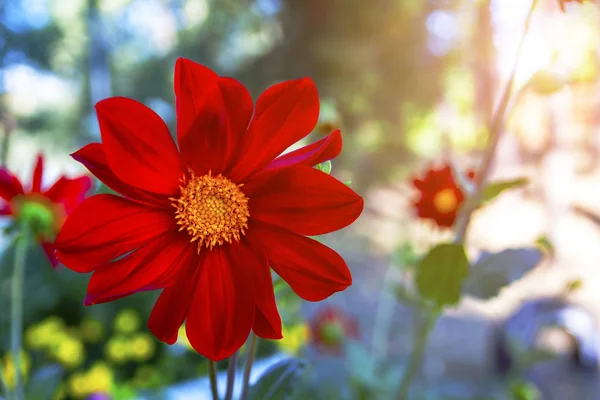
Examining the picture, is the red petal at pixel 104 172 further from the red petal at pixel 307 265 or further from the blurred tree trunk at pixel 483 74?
the blurred tree trunk at pixel 483 74

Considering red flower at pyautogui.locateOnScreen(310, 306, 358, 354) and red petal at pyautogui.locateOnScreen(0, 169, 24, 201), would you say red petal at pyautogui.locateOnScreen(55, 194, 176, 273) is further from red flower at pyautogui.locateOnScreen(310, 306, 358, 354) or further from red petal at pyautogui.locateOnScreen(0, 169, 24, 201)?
red flower at pyautogui.locateOnScreen(310, 306, 358, 354)

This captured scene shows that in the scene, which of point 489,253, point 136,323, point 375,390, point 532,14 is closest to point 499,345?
point 375,390

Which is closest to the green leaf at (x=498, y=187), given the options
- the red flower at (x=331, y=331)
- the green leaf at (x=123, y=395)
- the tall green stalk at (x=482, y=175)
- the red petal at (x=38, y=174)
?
the tall green stalk at (x=482, y=175)

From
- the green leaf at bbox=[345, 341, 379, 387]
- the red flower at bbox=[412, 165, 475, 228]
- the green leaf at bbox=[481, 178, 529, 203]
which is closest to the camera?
the green leaf at bbox=[481, 178, 529, 203]

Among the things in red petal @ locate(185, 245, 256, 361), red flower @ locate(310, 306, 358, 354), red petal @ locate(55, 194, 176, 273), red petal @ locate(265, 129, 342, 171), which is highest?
red petal @ locate(265, 129, 342, 171)

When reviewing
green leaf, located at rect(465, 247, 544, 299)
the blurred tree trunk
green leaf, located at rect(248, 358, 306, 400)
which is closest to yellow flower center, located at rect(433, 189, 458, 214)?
green leaf, located at rect(465, 247, 544, 299)

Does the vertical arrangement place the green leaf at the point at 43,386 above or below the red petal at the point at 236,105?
below

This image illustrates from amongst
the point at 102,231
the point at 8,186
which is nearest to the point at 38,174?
the point at 8,186
